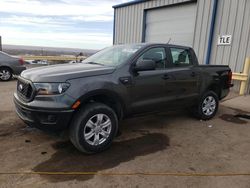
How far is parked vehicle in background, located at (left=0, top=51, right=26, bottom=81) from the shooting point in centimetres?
934

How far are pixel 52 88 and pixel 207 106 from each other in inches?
145

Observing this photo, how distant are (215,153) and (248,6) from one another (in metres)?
6.27

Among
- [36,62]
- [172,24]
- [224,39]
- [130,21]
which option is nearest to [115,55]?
[224,39]

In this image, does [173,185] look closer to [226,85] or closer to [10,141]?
[10,141]

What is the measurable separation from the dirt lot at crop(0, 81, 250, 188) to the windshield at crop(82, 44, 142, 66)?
140 cm

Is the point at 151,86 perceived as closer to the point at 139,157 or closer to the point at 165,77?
the point at 165,77

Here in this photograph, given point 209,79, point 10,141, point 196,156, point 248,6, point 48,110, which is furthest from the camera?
point 248,6

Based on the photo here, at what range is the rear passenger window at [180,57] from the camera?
433 cm

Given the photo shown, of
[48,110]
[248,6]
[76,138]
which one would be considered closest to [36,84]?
[48,110]

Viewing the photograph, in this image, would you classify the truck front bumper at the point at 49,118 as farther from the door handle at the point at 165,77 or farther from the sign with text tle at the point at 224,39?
the sign with text tle at the point at 224,39

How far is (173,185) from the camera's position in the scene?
255 cm

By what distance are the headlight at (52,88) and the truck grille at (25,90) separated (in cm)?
20

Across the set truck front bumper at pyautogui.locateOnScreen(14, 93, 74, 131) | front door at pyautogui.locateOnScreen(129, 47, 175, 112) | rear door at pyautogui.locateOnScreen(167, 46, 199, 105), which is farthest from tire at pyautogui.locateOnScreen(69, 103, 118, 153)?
rear door at pyautogui.locateOnScreen(167, 46, 199, 105)

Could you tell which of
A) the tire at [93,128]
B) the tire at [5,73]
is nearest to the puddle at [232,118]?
the tire at [93,128]
